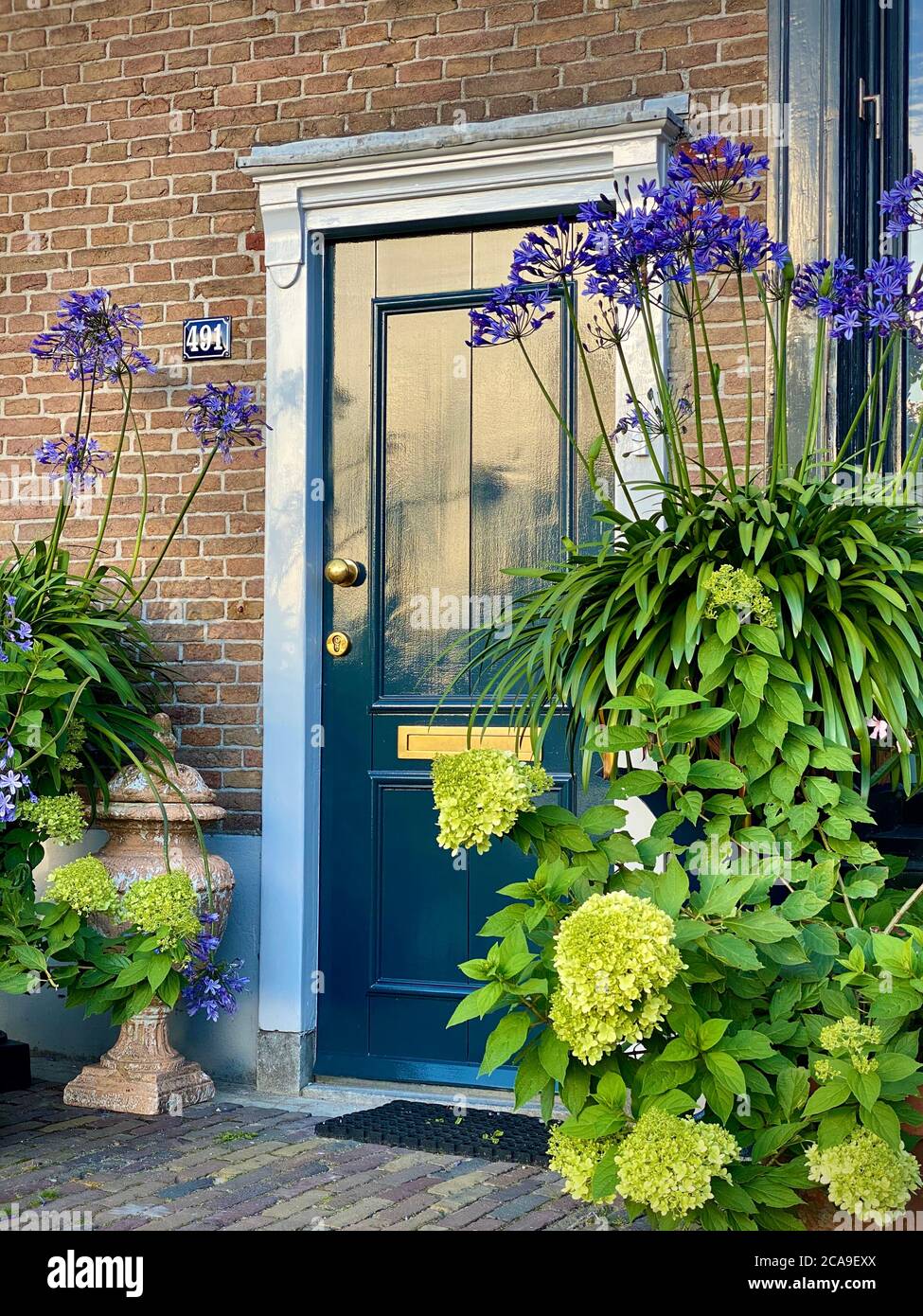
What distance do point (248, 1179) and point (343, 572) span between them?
70.9 inches

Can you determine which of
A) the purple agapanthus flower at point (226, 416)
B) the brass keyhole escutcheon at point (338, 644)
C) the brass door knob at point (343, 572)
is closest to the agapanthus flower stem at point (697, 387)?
the brass door knob at point (343, 572)

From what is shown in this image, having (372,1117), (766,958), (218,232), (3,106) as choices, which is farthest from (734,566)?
(3,106)

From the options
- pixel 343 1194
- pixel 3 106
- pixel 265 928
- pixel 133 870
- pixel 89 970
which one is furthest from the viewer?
pixel 3 106

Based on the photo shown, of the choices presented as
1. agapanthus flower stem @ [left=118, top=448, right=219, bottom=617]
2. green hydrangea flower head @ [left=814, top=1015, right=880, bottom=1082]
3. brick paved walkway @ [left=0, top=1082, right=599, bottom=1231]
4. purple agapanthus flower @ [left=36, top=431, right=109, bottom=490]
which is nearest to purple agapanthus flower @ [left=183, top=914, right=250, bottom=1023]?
brick paved walkway @ [left=0, top=1082, right=599, bottom=1231]

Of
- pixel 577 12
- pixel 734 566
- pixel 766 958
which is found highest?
pixel 577 12

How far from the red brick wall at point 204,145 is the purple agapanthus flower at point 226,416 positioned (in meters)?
0.16

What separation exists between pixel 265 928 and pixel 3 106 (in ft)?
9.86

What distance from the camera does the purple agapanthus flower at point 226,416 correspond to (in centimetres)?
435

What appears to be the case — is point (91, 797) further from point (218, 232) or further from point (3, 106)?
point (3, 106)

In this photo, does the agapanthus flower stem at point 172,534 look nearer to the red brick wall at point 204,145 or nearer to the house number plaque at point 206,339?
the red brick wall at point 204,145

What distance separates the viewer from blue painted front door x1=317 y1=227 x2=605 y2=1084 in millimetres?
4320

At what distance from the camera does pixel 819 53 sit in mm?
3914

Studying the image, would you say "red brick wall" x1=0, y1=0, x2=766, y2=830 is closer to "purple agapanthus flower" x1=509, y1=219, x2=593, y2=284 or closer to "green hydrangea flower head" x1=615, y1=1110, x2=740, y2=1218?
"purple agapanthus flower" x1=509, y1=219, x2=593, y2=284

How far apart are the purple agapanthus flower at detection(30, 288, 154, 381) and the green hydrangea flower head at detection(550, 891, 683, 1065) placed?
270 cm
